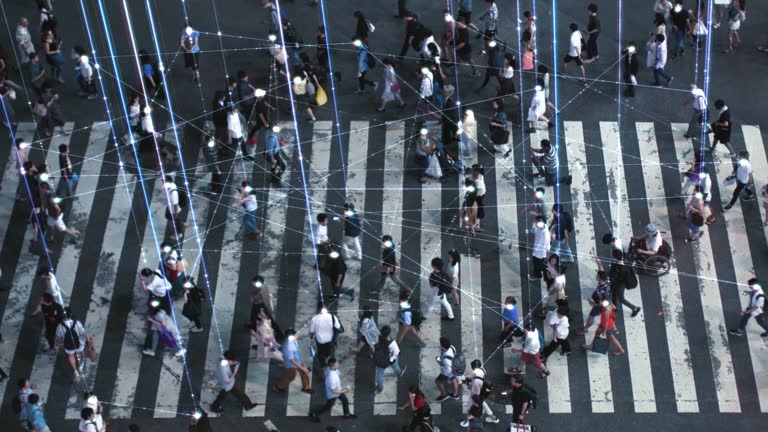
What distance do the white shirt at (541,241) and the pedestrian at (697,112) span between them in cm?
538

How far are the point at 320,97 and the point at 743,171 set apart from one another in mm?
9426

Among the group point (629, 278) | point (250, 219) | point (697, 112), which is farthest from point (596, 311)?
point (250, 219)

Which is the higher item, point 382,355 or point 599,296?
point 599,296

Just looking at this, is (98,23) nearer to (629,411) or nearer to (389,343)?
(389,343)

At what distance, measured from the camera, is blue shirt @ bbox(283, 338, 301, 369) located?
26.5 metres

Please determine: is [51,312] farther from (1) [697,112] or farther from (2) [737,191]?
(1) [697,112]

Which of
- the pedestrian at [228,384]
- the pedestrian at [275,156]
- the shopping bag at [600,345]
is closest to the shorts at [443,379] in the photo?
the shopping bag at [600,345]

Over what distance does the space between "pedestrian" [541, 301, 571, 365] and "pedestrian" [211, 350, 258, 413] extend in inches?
214

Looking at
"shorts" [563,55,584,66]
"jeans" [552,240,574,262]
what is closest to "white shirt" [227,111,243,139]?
"jeans" [552,240,574,262]

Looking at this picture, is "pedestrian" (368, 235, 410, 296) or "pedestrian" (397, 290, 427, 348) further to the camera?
"pedestrian" (368, 235, 410, 296)

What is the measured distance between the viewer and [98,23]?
3603 centimetres

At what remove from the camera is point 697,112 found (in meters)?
31.9

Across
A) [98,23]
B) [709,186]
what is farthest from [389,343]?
[98,23]

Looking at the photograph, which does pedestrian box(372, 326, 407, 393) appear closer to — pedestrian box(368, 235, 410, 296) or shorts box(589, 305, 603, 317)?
pedestrian box(368, 235, 410, 296)
